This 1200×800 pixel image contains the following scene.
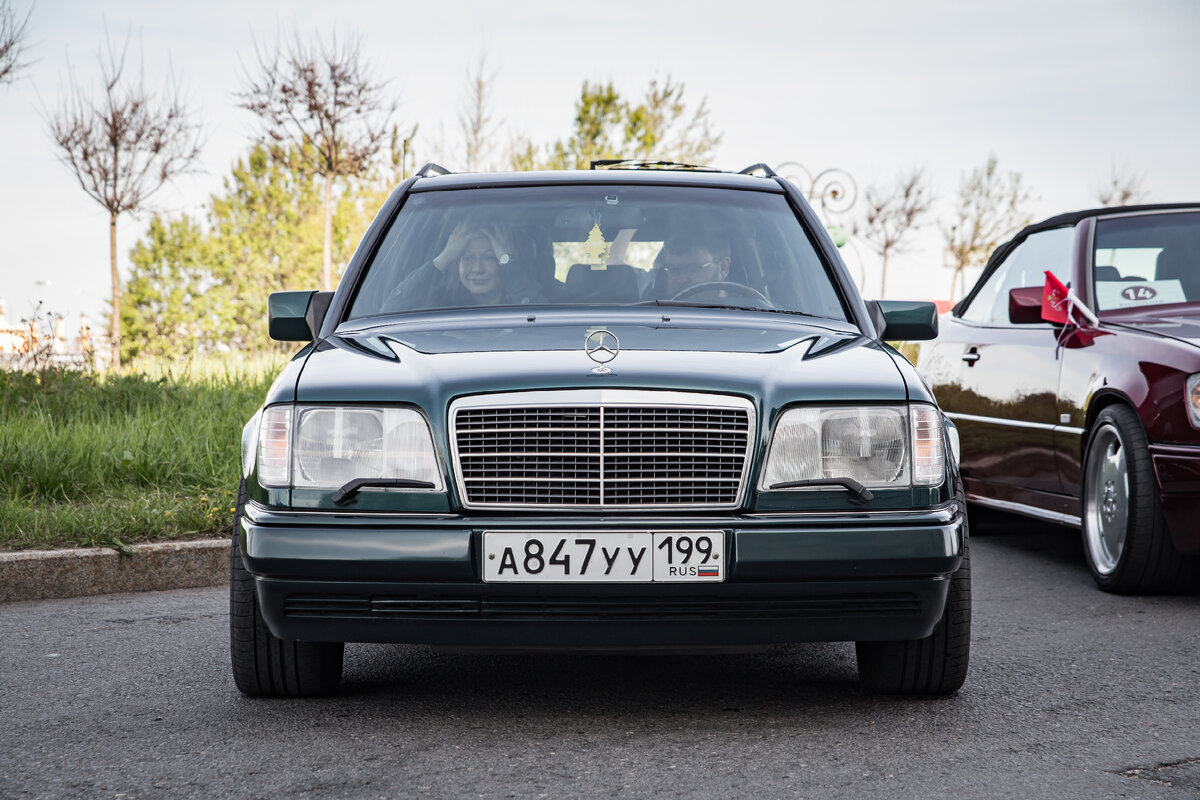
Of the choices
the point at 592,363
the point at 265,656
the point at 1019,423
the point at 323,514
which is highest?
the point at 592,363

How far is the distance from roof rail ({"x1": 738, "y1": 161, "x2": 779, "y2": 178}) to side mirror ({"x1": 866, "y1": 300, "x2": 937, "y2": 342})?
83 centimetres

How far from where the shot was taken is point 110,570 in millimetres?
6207

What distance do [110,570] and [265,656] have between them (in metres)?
2.57

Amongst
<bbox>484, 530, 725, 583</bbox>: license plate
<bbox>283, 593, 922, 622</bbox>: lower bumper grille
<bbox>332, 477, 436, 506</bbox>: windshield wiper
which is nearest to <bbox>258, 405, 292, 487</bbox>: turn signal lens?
<bbox>332, 477, 436, 506</bbox>: windshield wiper

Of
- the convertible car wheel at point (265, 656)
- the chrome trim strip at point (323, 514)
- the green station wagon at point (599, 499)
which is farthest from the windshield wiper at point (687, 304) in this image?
the convertible car wheel at point (265, 656)

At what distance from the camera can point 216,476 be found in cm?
750

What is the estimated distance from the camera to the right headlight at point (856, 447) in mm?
3566

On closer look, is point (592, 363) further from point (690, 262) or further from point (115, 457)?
point (115, 457)

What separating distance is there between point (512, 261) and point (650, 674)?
1445 millimetres

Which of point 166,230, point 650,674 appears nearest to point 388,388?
point 650,674

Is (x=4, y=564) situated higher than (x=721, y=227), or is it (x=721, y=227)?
(x=721, y=227)

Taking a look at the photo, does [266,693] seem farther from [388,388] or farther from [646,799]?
[646,799]

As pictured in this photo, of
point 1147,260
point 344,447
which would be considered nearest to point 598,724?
point 344,447

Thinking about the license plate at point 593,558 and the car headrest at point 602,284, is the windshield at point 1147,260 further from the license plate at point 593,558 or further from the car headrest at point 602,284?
the license plate at point 593,558
